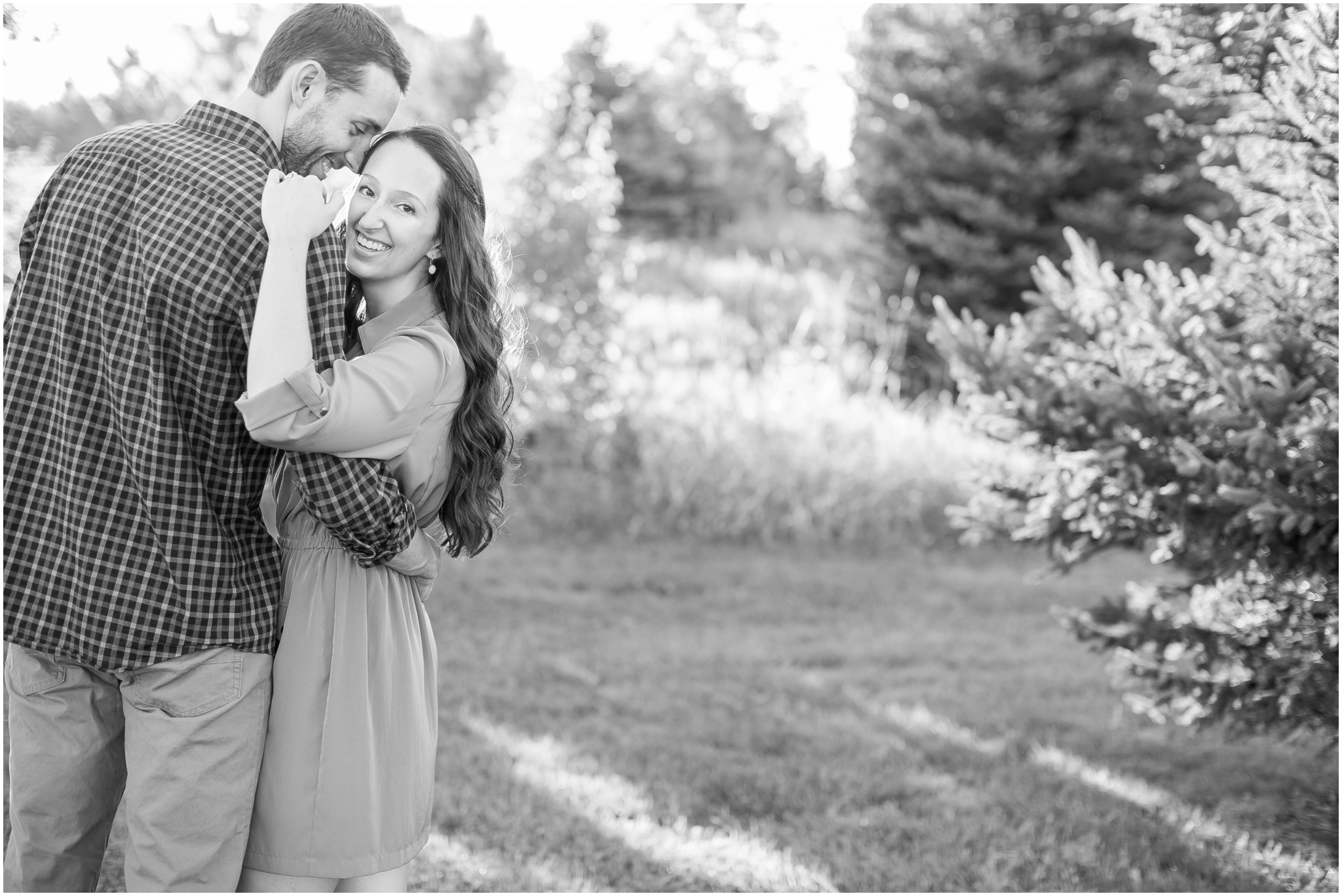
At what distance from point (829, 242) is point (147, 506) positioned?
49.1ft

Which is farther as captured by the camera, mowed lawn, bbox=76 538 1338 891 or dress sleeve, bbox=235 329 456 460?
mowed lawn, bbox=76 538 1338 891

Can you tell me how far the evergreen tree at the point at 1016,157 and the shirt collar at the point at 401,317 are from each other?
934 centimetres

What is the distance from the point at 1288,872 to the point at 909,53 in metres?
10.1

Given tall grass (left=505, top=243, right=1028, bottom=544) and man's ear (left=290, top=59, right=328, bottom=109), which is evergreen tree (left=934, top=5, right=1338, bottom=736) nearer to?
man's ear (left=290, top=59, right=328, bottom=109)

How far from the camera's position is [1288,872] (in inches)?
137

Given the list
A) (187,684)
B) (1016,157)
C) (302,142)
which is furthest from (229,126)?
(1016,157)

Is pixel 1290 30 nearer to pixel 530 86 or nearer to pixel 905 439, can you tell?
pixel 905 439

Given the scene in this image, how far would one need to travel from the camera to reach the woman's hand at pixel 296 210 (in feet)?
6.29

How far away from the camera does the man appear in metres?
1.97

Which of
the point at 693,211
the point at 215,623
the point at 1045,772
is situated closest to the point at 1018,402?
the point at 1045,772

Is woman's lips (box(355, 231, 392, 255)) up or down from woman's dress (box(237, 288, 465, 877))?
up

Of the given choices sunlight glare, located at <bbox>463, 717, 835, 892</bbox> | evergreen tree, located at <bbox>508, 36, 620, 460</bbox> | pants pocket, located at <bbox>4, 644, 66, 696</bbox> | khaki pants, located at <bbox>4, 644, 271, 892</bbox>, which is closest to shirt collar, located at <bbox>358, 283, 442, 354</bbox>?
khaki pants, located at <bbox>4, 644, 271, 892</bbox>

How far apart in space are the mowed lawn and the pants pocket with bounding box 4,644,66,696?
1396 millimetres

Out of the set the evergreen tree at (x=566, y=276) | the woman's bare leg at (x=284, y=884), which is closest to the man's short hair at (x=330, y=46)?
the woman's bare leg at (x=284, y=884)
